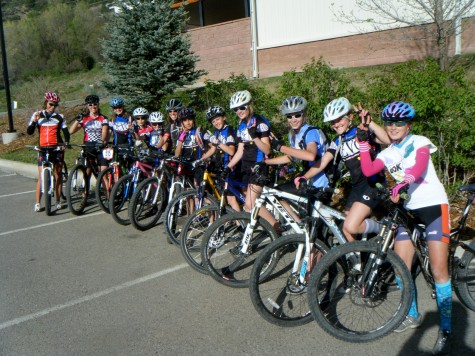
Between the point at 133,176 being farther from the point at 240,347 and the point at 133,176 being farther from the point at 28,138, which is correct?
the point at 28,138

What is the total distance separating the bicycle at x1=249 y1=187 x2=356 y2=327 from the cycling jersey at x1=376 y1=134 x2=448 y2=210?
2.33ft

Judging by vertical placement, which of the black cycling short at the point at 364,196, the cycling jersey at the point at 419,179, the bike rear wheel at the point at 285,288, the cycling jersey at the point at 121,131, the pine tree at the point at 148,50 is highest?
the pine tree at the point at 148,50

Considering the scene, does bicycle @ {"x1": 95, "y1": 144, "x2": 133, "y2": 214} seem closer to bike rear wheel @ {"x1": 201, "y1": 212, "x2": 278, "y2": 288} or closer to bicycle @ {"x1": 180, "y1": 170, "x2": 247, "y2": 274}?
bicycle @ {"x1": 180, "y1": 170, "x2": 247, "y2": 274}

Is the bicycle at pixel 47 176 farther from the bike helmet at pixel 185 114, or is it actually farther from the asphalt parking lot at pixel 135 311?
the bike helmet at pixel 185 114

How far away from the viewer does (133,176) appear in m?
7.17

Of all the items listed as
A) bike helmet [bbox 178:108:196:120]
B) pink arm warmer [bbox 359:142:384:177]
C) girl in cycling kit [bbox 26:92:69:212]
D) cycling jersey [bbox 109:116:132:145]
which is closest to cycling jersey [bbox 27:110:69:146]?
girl in cycling kit [bbox 26:92:69:212]

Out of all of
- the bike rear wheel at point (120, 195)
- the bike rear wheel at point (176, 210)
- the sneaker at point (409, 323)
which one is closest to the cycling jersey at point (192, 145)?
the bike rear wheel at point (176, 210)

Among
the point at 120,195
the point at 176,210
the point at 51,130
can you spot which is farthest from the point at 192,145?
the point at 51,130

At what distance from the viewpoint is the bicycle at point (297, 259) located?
3906 millimetres

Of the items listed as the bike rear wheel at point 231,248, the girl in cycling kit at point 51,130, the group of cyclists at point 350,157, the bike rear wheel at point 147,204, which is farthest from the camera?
the girl in cycling kit at point 51,130

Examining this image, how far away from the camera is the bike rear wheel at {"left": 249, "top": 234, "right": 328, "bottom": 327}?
389 cm

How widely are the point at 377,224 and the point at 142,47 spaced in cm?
1087

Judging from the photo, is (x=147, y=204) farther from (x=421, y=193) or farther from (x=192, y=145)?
(x=421, y=193)

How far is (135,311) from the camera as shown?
4359mm
